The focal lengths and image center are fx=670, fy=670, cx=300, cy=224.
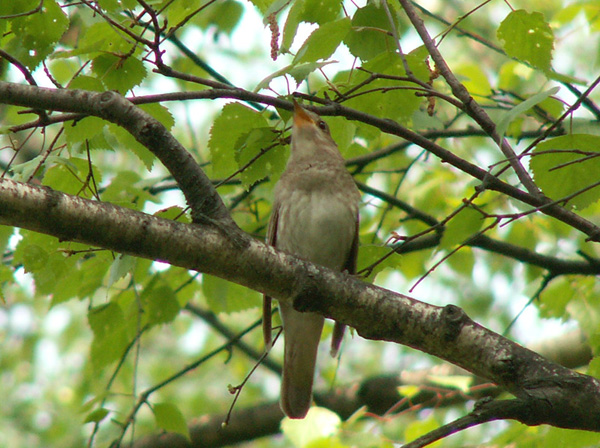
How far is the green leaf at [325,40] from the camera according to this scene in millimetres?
2766

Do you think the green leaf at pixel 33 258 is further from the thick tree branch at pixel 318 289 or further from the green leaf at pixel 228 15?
the green leaf at pixel 228 15

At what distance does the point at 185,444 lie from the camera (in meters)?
6.77

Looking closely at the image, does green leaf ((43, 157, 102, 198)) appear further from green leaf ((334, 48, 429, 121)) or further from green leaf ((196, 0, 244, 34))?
green leaf ((196, 0, 244, 34))

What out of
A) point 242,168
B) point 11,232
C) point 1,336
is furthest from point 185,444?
point 1,336

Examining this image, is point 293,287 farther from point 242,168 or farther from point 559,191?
A: point 559,191

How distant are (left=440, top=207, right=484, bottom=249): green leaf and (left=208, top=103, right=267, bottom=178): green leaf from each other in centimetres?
132

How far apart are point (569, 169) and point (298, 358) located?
258cm

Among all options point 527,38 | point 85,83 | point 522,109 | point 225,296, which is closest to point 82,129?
point 85,83

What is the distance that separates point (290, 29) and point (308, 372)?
8.72 ft

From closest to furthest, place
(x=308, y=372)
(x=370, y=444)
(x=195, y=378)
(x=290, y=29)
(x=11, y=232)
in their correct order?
(x=290, y=29), (x=11, y=232), (x=370, y=444), (x=308, y=372), (x=195, y=378)

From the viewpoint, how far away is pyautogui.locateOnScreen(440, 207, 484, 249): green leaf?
12.5 feet

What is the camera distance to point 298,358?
15.6 feet

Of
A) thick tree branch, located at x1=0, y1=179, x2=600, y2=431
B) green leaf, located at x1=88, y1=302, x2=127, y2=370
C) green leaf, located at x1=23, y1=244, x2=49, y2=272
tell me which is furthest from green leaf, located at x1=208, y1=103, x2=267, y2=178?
green leaf, located at x1=88, y1=302, x2=127, y2=370

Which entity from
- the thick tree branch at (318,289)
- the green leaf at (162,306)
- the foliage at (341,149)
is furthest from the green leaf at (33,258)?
the green leaf at (162,306)
